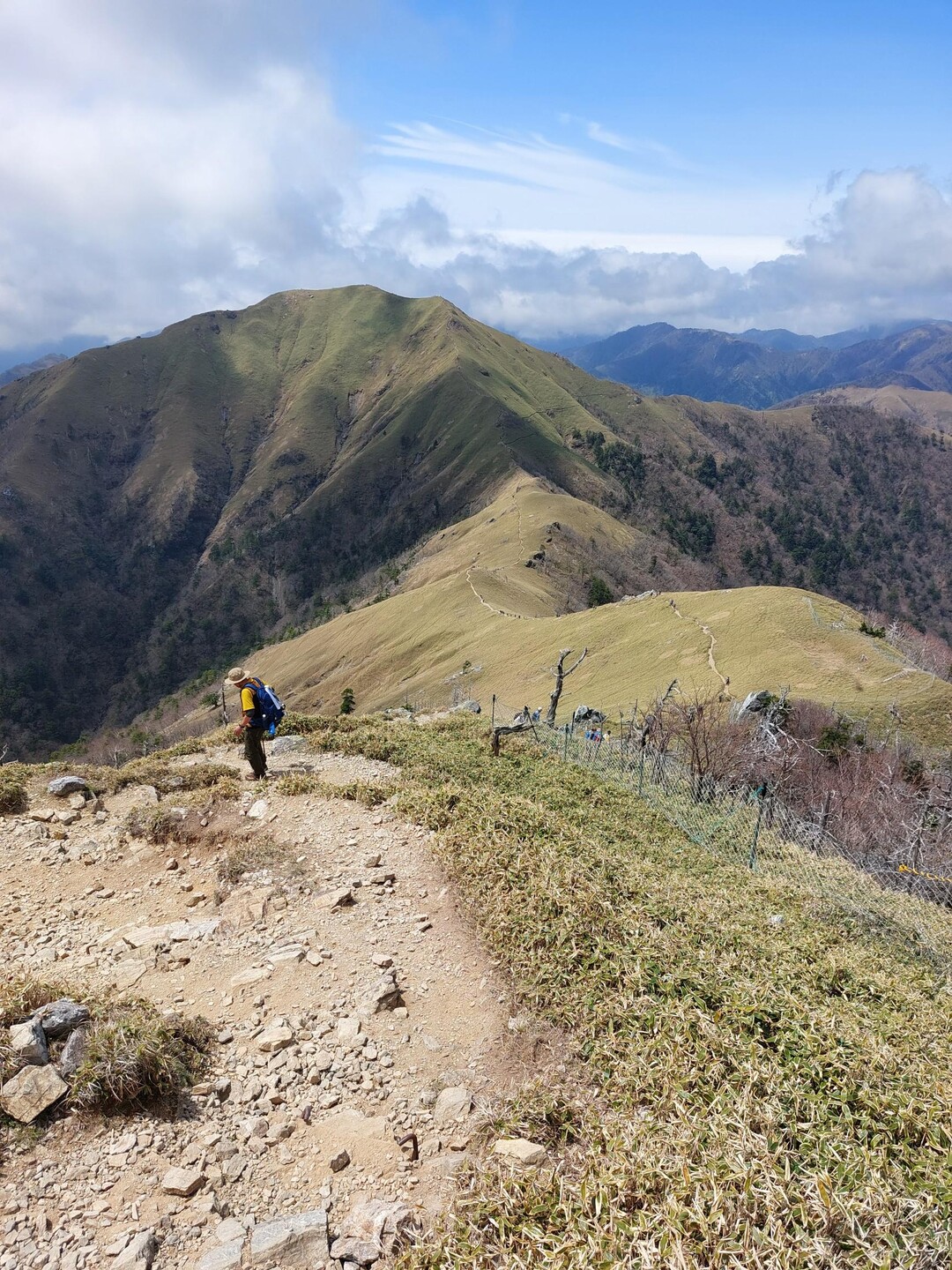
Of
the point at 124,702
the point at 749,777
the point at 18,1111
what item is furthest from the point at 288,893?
the point at 124,702

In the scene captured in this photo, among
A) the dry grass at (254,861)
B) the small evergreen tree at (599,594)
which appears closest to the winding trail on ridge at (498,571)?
the small evergreen tree at (599,594)

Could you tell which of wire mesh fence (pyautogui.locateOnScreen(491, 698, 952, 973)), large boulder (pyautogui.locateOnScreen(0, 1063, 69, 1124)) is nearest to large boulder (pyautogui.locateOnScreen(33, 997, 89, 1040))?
large boulder (pyautogui.locateOnScreen(0, 1063, 69, 1124))

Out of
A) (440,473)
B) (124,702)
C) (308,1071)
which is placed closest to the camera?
(308,1071)

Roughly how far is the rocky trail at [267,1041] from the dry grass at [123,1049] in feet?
0.52

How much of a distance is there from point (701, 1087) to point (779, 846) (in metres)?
11.8

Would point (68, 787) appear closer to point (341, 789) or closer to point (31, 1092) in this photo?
point (341, 789)

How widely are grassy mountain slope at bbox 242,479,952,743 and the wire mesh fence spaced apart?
61.0ft

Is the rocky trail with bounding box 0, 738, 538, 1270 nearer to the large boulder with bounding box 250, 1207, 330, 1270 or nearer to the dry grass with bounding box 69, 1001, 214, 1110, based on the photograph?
the large boulder with bounding box 250, 1207, 330, 1270

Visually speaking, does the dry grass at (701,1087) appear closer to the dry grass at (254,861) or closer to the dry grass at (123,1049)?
the dry grass at (254,861)

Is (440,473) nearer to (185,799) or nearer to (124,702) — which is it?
(124,702)

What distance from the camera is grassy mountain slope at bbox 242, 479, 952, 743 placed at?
37.7m

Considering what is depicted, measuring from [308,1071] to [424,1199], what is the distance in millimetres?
1787

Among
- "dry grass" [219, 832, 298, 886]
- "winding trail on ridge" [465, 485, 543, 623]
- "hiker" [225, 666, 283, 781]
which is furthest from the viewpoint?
"winding trail on ridge" [465, 485, 543, 623]

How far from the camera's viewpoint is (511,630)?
222ft
